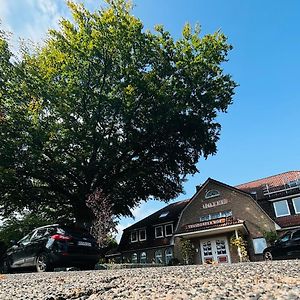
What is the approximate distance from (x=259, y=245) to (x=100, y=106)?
16785mm

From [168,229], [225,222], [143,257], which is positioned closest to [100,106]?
[225,222]

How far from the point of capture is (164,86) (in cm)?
2312

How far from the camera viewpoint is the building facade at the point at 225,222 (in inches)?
1004

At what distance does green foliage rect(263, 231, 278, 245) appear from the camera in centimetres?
2426

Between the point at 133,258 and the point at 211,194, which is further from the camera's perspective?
the point at 133,258

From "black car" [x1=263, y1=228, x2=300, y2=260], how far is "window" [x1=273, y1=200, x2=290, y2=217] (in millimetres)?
9868

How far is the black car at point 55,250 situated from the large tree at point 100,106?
1093 centimetres

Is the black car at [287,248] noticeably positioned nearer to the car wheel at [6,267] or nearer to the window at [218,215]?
the window at [218,215]

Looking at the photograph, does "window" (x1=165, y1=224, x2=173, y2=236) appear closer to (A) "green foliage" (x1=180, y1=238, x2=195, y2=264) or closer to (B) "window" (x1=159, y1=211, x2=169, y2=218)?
(B) "window" (x1=159, y1=211, x2=169, y2=218)

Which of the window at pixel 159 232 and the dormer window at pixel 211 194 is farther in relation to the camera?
the window at pixel 159 232

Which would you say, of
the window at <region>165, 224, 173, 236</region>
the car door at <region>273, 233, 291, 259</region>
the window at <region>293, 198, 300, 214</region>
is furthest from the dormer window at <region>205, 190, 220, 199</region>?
the car door at <region>273, 233, 291, 259</region>

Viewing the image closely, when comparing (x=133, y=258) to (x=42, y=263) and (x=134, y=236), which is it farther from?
(x=42, y=263)

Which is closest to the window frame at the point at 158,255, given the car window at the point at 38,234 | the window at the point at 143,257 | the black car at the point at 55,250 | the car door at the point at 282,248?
the window at the point at 143,257

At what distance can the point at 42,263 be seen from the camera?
1000cm
